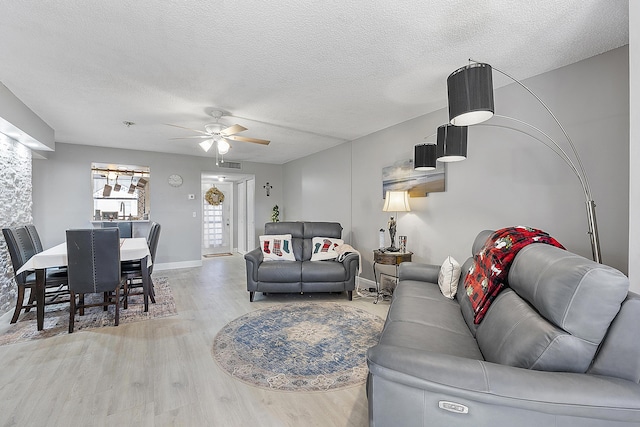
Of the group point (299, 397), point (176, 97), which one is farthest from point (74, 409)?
point (176, 97)

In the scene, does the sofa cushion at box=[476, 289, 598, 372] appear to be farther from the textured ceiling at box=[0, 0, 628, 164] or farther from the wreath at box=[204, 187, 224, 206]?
the wreath at box=[204, 187, 224, 206]

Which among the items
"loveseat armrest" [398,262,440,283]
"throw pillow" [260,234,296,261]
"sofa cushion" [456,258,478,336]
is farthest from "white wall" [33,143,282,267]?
"sofa cushion" [456,258,478,336]

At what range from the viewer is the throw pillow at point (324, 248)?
436cm

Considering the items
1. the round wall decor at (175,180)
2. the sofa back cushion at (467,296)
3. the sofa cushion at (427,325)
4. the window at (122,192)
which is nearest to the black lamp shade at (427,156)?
the sofa back cushion at (467,296)

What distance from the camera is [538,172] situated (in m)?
2.65

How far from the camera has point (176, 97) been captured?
10.2 ft

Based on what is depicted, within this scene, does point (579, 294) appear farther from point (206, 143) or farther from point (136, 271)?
point (136, 271)

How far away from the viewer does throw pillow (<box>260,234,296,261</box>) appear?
4316mm

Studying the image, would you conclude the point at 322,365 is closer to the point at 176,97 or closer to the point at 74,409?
the point at 74,409

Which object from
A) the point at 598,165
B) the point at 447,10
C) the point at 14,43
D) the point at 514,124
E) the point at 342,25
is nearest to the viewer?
the point at 447,10

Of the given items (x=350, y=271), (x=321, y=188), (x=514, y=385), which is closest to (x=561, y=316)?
(x=514, y=385)

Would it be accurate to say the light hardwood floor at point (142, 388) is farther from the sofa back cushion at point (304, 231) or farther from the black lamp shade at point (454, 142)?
the black lamp shade at point (454, 142)

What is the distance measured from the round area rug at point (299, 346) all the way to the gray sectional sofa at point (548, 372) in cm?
111

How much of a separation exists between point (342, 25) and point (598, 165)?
7.30 feet
